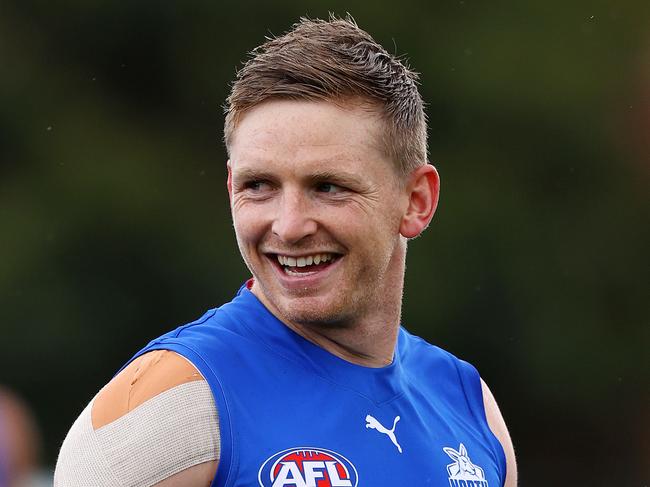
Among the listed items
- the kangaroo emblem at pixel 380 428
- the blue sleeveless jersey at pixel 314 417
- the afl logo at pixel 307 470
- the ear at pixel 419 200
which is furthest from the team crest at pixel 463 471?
the ear at pixel 419 200

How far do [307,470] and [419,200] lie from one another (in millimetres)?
923

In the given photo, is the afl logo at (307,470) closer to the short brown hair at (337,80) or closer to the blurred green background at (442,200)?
the short brown hair at (337,80)

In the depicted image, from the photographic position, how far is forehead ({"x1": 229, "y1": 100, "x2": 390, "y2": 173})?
3.52 m

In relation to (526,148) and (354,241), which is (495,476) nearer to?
(354,241)

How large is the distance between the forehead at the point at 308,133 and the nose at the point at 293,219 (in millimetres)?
94

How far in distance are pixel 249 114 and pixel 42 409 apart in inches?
457

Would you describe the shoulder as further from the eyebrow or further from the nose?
the eyebrow

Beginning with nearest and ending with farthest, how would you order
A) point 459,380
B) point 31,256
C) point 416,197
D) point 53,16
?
point 416,197, point 459,380, point 31,256, point 53,16

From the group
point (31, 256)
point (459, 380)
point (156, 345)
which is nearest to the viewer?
point (156, 345)

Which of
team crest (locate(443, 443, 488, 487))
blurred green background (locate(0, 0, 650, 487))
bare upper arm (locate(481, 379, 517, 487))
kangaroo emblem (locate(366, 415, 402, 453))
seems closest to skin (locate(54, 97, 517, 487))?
kangaroo emblem (locate(366, 415, 402, 453))

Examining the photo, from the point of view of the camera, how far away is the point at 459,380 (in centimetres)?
421

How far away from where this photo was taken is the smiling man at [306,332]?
326 cm

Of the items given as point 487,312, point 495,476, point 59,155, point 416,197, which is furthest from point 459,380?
point 59,155

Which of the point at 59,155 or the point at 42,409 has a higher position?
the point at 59,155
